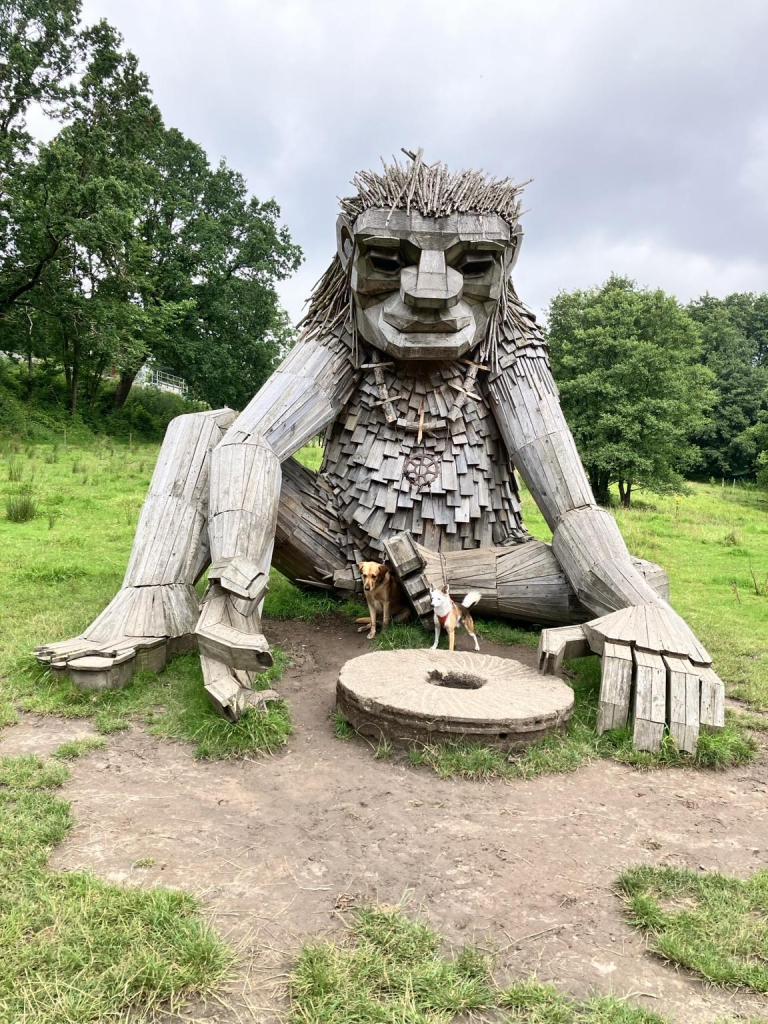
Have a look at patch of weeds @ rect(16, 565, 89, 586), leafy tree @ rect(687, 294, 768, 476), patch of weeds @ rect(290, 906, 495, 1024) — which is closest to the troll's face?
patch of weeds @ rect(290, 906, 495, 1024)

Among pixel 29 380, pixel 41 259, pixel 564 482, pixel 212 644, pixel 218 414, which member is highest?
pixel 41 259

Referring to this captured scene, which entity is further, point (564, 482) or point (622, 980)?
point (564, 482)

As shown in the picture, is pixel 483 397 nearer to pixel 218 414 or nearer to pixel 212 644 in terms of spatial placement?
pixel 218 414

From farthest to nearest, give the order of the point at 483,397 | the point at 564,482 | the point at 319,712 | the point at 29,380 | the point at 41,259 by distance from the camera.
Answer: the point at 29,380, the point at 41,259, the point at 483,397, the point at 564,482, the point at 319,712

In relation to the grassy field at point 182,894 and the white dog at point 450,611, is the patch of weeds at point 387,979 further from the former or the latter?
the white dog at point 450,611

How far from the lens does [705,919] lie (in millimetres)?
1732

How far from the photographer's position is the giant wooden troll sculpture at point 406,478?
3074mm

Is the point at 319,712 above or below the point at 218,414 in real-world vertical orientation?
below

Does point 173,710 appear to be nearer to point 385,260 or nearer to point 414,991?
point 414,991

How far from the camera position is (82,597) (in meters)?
4.61

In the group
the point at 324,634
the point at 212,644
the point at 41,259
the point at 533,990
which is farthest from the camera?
the point at 41,259

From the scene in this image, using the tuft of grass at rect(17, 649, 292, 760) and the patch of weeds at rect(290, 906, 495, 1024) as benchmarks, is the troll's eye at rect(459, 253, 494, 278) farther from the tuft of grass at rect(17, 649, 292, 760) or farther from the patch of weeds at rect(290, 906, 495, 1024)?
the patch of weeds at rect(290, 906, 495, 1024)

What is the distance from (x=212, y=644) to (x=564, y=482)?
6.24 feet

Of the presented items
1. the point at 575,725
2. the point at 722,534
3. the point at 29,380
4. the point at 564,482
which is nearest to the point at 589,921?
the point at 575,725
